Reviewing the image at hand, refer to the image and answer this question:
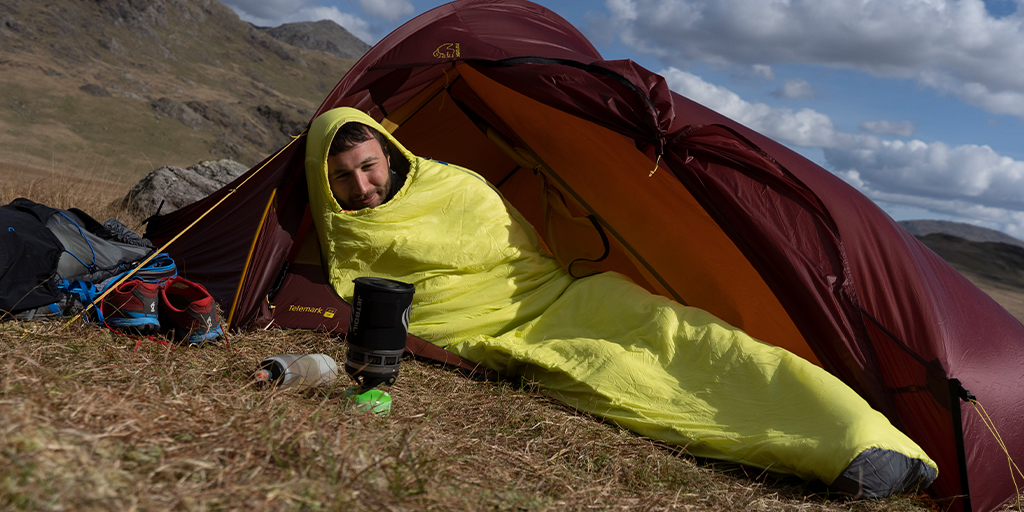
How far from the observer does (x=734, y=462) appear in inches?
93.1

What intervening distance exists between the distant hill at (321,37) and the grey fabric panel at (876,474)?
382ft

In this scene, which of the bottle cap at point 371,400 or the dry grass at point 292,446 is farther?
the bottle cap at point 371,400

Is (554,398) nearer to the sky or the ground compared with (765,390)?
nearer to the ground

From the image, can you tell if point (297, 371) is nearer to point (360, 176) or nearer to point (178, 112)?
point (360, 176)

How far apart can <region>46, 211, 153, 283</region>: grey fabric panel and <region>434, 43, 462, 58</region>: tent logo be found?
6.26ft

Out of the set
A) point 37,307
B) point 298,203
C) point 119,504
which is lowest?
point 37,307

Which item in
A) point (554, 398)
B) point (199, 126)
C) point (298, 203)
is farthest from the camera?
point (199, 126)

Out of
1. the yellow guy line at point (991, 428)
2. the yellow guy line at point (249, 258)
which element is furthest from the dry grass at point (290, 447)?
the yellow guy line at point (991, 428)

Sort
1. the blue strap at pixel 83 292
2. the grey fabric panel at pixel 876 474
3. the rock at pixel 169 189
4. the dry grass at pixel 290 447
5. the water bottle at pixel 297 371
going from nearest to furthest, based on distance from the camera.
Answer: the dry grass at pixel 290 447 → the grey fabric panel at pixel 876 474 → the water bottle at pixel 297 371 → the blue strap at pixel 83 292 → the rock at pixel 169 189

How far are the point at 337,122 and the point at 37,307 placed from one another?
Answer: 5.12 feet

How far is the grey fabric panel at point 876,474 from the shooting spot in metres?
2.11

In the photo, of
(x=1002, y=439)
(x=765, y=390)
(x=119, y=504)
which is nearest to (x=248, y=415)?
(x=119, y=504)

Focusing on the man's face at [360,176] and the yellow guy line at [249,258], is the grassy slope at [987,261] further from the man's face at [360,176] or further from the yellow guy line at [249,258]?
the yellow guy line at [249,258]

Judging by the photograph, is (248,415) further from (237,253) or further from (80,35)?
(80,35)
